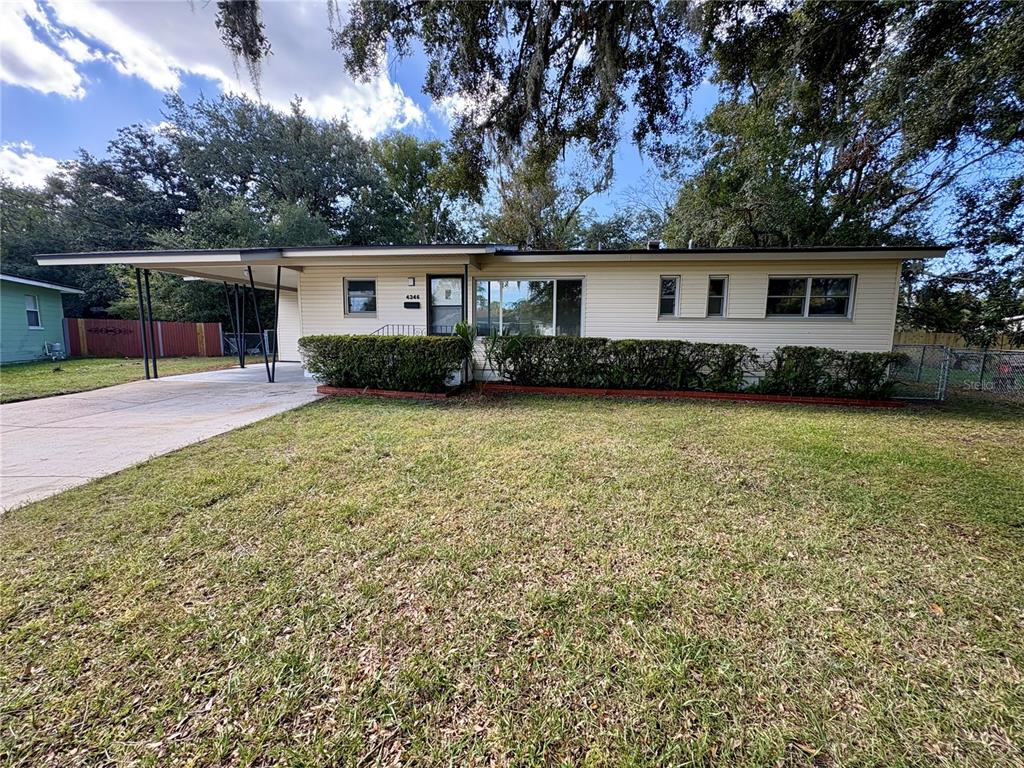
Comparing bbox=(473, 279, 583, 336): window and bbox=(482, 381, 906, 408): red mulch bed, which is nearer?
bbox=(482, 381, 906, 408): red mulch bed

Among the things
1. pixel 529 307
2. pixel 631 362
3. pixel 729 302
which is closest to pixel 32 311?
pixel 529 307

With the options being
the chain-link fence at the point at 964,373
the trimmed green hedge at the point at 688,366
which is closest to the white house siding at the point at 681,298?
the chain-link fence at the point at 964,373

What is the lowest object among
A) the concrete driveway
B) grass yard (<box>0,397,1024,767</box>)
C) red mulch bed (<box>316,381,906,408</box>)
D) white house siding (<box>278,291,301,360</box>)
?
grass yard (<box>0,397,1024,767</box>)

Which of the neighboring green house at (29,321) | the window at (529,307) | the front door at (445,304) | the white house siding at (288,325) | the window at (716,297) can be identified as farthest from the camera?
the neighboring green house at (29,321)

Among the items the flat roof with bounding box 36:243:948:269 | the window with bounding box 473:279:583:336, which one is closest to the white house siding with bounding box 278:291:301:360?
the flat roof with bounding box 36:243:948:269

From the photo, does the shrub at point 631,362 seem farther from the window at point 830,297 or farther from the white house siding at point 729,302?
the window at point 830,297

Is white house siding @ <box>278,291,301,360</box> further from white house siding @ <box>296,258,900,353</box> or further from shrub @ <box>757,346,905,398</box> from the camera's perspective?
shrub @ <box>757,346,905,398</box>

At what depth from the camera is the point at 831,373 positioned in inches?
297

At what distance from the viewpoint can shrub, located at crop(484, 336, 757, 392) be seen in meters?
7.84

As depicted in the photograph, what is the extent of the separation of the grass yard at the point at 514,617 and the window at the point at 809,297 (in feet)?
19.3

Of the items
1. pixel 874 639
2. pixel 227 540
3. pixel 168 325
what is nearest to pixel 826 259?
pixel 874 639

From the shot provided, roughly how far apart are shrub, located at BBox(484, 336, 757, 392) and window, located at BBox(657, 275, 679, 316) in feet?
5.23

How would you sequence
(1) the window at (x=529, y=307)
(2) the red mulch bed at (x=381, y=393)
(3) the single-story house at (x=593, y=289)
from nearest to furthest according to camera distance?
1. (2) the red mulch bed at (x=381, y=393)
2. (3) the single-story house at (x=593, y=289)
3. (1) the window at (x=529, y=307)

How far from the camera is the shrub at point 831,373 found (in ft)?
24.1
